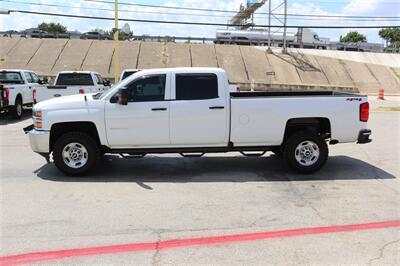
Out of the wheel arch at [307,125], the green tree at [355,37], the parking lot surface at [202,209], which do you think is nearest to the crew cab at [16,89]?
the parking lot surface at [202,209]

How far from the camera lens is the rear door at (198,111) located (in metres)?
7.95

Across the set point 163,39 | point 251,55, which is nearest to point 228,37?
point 163,39

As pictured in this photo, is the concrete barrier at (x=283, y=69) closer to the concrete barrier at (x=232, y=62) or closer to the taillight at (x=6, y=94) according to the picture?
the concrete barrier at (x=232, y=62)

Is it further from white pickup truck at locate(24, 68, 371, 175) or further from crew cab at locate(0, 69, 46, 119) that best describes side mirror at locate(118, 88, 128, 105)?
crew cab at locate(0, 69, 46, 119)

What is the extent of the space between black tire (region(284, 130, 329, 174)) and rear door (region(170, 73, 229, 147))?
3.88 ft

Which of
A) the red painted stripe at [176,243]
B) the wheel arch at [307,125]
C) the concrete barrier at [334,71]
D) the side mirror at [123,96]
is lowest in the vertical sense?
the red painted stripe at [176,243]

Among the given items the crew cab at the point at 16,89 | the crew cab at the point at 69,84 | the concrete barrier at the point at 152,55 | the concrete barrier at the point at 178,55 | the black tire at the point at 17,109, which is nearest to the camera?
the crew cab at the point at 16,89

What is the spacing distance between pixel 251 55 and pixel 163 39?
1292 centimetres

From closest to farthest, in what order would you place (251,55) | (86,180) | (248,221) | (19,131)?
(248,221) < (86,180) < (19,131) < (251,55)

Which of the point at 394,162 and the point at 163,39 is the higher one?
the point at 163,39

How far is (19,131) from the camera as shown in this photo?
13.7 meters

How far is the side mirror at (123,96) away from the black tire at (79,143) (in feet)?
2.82

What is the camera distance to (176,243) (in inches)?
196

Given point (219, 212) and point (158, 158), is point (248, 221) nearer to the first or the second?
point (219, 212)
